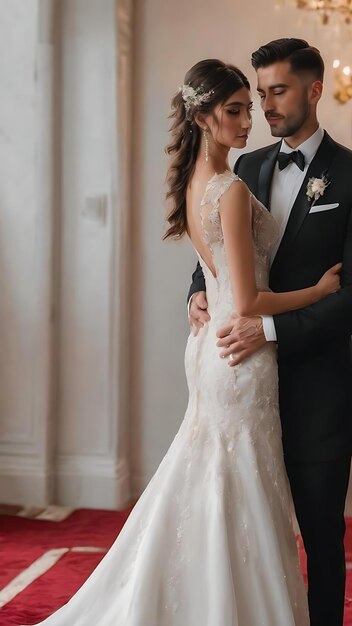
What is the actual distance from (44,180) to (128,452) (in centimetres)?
163

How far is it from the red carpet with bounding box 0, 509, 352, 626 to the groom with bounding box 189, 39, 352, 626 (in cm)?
76

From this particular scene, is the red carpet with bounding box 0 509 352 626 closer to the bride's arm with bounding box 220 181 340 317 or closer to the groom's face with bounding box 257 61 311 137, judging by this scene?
the bride's arm with bounding box 220 181 340 317

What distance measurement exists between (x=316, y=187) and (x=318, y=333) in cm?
45

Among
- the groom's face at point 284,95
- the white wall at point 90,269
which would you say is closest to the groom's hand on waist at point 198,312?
the groom's face at point 284,95

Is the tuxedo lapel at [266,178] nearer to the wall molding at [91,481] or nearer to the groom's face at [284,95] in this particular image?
the groom's face at [284,95]

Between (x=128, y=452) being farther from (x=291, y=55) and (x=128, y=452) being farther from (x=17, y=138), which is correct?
(x=291, y=55)

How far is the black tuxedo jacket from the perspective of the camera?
273 centimetres

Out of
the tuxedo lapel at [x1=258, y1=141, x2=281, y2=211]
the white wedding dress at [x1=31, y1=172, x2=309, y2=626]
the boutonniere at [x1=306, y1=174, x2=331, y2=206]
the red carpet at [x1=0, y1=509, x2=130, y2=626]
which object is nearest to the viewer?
the white wedding dress at [x1=31, y1=172, x2=309, y2=626]

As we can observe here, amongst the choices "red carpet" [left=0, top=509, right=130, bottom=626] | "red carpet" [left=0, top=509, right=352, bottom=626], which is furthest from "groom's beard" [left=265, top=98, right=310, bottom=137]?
"red carpet" [left=0, top=509, right=130, bottom=626]

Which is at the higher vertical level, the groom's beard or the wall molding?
the groom's beard

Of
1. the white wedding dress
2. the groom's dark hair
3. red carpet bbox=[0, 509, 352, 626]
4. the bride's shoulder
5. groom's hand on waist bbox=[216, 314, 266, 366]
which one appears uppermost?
the groom's dark hair

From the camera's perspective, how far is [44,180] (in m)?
5.05

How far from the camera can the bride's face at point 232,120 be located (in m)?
2.75

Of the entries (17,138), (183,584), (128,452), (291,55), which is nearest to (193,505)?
(183,584)
